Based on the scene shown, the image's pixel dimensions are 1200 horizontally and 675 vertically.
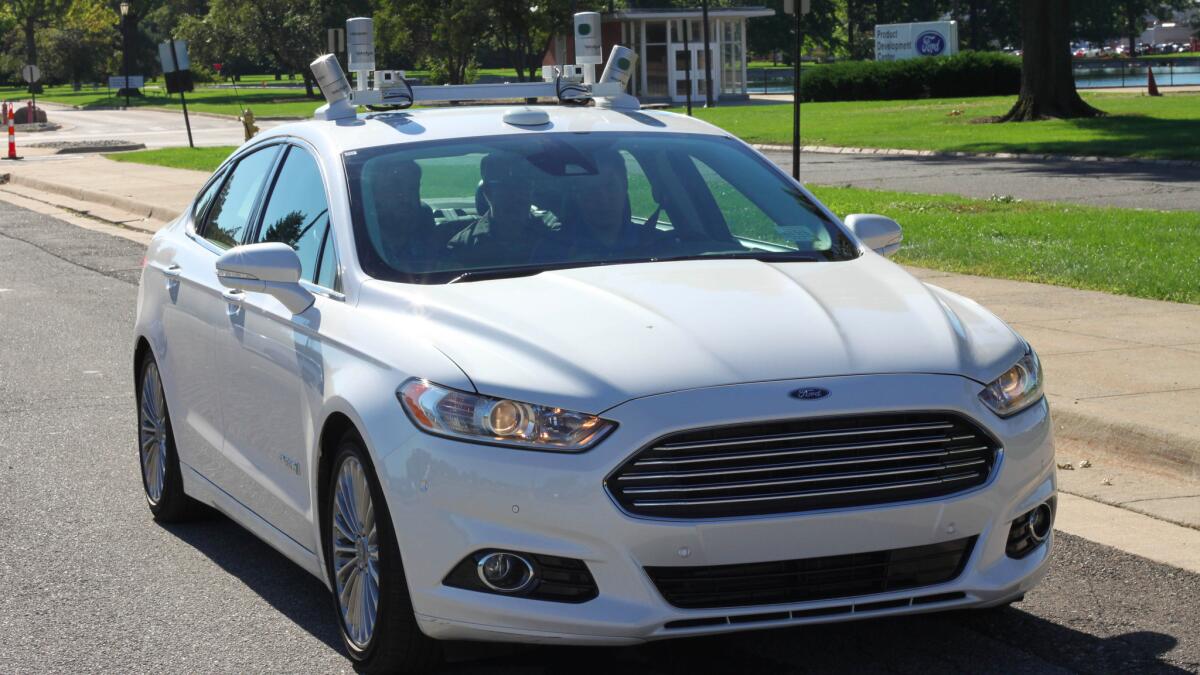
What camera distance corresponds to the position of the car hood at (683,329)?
14.3 feet

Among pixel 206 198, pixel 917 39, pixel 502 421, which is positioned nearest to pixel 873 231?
pixel 502 421

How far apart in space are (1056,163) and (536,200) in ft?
77.2

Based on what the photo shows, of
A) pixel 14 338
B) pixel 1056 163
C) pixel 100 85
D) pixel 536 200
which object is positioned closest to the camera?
pixel 536 200

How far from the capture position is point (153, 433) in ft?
23.0

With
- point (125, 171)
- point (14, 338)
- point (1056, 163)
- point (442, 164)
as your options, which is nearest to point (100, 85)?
point (125, 171)

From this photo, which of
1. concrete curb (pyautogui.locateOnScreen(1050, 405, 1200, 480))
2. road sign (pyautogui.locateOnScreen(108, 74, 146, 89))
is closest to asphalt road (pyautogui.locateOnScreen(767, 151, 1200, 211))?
concrete curb (pyautogui.locateOnScreen(1050, 405, 1200, 480))

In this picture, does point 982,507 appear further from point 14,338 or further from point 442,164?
point 14,338

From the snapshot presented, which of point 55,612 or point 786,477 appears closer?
point 786,477

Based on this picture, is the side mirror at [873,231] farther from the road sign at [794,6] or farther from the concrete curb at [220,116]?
the concrete curb at [220,116]

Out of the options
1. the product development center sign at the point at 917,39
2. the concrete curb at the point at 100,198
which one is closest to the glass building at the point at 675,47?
the product development center sign at the point at 917,39

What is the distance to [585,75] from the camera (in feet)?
24.1

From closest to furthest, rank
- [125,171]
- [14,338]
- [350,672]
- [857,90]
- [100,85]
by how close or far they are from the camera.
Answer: [350,672] → [14,338] → [125,171] → [857,90] → [100,85]

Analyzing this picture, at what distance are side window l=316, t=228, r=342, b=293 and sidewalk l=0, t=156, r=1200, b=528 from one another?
334 cm

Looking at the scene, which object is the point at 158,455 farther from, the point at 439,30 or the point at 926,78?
the point at 439,30
